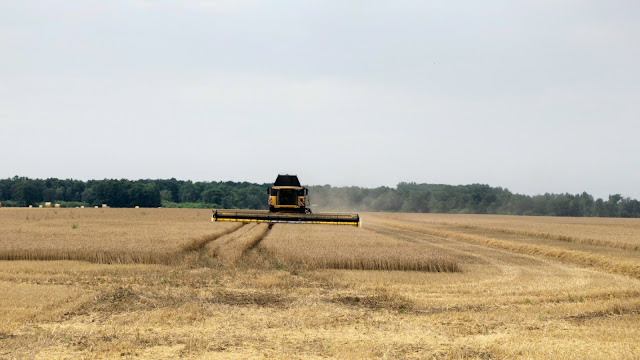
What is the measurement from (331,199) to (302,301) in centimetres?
11528

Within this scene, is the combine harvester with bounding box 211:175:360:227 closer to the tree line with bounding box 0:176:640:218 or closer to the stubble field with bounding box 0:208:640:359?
the stubble field with bounding box 0:208:640:359

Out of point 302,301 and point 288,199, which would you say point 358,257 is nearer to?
point 302,301

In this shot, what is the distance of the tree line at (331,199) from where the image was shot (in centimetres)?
11744

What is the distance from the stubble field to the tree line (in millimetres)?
89673

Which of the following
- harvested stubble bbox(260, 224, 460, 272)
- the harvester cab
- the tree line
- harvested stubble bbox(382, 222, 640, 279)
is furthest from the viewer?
the tree line

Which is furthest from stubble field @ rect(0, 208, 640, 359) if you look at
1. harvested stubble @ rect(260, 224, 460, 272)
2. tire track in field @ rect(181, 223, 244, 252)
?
tire track in field @ rect(181, 223, 244, 252)

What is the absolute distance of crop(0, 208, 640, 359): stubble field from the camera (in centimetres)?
933

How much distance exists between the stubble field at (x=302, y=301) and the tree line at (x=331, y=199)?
294ft

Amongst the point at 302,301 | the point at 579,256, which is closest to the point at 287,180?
the point at 579,256

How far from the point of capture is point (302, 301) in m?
13.1

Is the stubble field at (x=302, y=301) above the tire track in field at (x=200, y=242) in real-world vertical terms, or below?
below

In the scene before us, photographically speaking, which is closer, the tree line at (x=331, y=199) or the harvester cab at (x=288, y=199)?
the harvester cab at (x=288, y=199)

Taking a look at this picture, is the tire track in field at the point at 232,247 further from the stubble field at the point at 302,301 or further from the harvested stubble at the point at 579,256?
the harvested stubble at the point at 579,256

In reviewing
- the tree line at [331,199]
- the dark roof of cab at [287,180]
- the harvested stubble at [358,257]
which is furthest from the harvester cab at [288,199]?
the tree line at [331,199]
